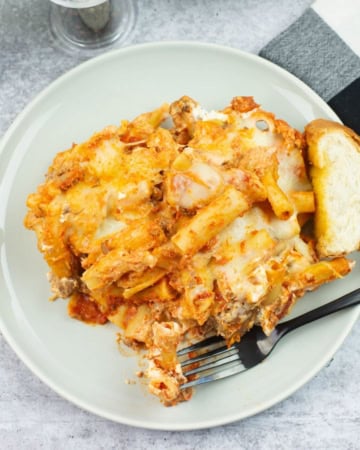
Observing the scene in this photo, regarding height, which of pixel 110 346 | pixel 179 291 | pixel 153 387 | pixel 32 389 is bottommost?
pixel 32 389

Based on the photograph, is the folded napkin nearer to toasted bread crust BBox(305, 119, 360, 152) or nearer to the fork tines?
toasted bread crust BBox(305, 119, 360, 152)

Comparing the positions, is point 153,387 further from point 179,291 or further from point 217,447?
point 217,447

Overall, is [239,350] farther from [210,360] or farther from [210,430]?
[210,430]

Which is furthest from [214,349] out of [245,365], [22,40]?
[22,40]

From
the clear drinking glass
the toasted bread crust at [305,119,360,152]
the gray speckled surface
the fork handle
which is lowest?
the gray speckled surface

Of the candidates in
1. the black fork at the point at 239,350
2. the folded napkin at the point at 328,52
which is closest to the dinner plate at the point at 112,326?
the black fork at the point at 239,350

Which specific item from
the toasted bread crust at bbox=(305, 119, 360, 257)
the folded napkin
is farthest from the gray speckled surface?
the folded napkin
